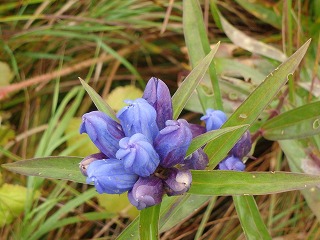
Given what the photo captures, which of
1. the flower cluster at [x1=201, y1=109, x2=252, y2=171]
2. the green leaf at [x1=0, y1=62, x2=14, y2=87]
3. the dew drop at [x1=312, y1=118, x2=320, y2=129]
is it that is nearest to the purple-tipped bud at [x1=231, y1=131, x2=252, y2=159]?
the flower cluster at [x1=201, y1=109, x2=252, y2=171]

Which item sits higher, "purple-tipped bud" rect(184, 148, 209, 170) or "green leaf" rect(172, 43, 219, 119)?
"green leaf" rect(172, 43, 219, 119)

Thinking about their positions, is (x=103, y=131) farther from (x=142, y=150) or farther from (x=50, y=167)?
(x=50, y=167)

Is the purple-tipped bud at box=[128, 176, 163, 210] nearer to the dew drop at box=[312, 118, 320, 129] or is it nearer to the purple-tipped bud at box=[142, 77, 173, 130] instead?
the purple-tipped bud at box=[142, 77, 173, 130]

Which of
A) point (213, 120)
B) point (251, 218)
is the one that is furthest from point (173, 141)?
point (251, 218)

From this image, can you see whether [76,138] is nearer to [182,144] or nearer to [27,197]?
[27,197]

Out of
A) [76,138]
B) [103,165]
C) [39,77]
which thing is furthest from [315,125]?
[39,77]

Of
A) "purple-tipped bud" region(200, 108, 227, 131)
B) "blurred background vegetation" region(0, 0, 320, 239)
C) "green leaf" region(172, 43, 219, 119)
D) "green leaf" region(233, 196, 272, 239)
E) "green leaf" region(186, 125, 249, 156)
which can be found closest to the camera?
"green leaf" region(186, 125, 249, 156)
